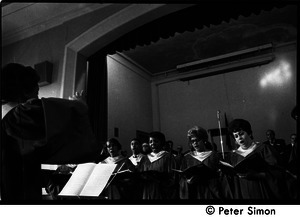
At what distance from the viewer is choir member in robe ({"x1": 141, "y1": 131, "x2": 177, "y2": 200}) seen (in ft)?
10.00

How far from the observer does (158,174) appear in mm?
2975

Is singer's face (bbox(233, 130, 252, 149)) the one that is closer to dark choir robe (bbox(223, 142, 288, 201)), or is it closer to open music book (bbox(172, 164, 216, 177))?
dark choir robe (bbox(223, 142, 288, 201))

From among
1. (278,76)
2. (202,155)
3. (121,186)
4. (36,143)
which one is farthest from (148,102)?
(36,143)

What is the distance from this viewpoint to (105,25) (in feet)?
13.2

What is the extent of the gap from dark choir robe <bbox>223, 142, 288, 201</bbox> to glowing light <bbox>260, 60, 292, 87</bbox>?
518cm

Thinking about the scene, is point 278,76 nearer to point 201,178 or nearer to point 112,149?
point 112,149

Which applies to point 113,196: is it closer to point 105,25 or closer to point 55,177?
point 55,177

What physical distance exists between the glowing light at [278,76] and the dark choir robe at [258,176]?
5.18m

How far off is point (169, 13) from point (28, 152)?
3.09 m

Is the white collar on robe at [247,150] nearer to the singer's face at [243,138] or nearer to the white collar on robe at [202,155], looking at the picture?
the singer's face at [243,138]

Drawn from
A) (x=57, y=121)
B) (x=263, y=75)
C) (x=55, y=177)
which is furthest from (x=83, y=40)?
(x=263, y=75)

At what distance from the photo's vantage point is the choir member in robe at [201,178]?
270 centimetres
